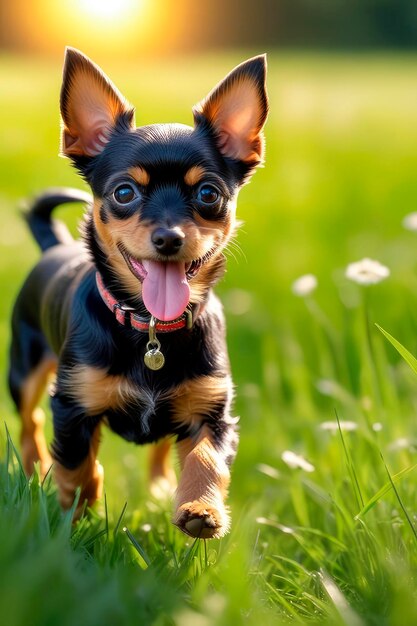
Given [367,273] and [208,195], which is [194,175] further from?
[367,273]

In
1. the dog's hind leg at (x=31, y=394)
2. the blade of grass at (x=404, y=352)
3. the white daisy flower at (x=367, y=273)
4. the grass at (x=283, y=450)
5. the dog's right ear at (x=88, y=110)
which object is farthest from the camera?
the dog's hind leg at (x=31, y=394)

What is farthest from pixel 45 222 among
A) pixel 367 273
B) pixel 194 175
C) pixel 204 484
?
pixel 204 484

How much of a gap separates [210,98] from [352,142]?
9845 millimetres

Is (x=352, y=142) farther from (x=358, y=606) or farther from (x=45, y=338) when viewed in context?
(x=358, y=606)

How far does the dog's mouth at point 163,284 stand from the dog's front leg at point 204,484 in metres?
0.46

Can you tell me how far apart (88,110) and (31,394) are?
145 centimetres

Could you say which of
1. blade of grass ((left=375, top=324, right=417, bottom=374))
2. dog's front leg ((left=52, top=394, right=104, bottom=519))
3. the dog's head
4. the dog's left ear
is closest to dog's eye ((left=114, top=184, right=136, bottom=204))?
the dog's head

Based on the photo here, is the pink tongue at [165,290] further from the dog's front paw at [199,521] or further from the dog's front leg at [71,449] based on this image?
the dog's front paw at [199,521]

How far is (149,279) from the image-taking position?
3098 millimetres

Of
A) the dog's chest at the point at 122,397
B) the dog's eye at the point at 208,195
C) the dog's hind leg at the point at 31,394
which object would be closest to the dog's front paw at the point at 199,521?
the dog's chest at the point at 122,397

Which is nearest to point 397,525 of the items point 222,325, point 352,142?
point 222,325

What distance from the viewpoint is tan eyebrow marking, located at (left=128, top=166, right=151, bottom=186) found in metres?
3.17

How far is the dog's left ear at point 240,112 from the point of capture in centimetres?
335

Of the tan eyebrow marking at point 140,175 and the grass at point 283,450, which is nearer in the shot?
the grass at point 283,450
